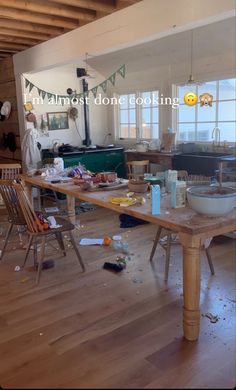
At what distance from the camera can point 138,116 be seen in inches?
254

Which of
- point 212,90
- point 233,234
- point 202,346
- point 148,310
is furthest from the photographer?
point 212,90

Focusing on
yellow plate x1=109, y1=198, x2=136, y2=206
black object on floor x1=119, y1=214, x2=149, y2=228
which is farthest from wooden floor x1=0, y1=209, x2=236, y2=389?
black object on floor x1=119, y1=214, x2=149, y2=228

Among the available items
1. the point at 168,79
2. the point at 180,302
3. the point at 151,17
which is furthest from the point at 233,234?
the point at 168,79

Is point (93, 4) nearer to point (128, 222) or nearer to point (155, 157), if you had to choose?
point (155, 157)

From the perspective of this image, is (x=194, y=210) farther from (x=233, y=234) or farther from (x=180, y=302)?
(x=233, y=234)

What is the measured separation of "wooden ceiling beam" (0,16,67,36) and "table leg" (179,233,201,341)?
142 inches

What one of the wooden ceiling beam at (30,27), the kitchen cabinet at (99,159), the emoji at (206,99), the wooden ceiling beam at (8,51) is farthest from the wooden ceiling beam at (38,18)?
the kitchen cabinet at (99,159)

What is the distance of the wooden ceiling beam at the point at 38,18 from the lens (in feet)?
13.0

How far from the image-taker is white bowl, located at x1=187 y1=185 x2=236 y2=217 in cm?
213

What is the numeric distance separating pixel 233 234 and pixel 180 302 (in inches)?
65.0

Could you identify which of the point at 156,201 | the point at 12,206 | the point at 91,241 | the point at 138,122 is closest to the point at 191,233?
the point at 156,201

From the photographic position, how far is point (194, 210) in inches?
90.0

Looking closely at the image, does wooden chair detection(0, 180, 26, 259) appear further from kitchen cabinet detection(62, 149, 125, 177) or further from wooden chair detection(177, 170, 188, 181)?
kitchen cabinet detection(62, 149, 125, 177)

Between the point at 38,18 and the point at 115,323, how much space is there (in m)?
3.56
